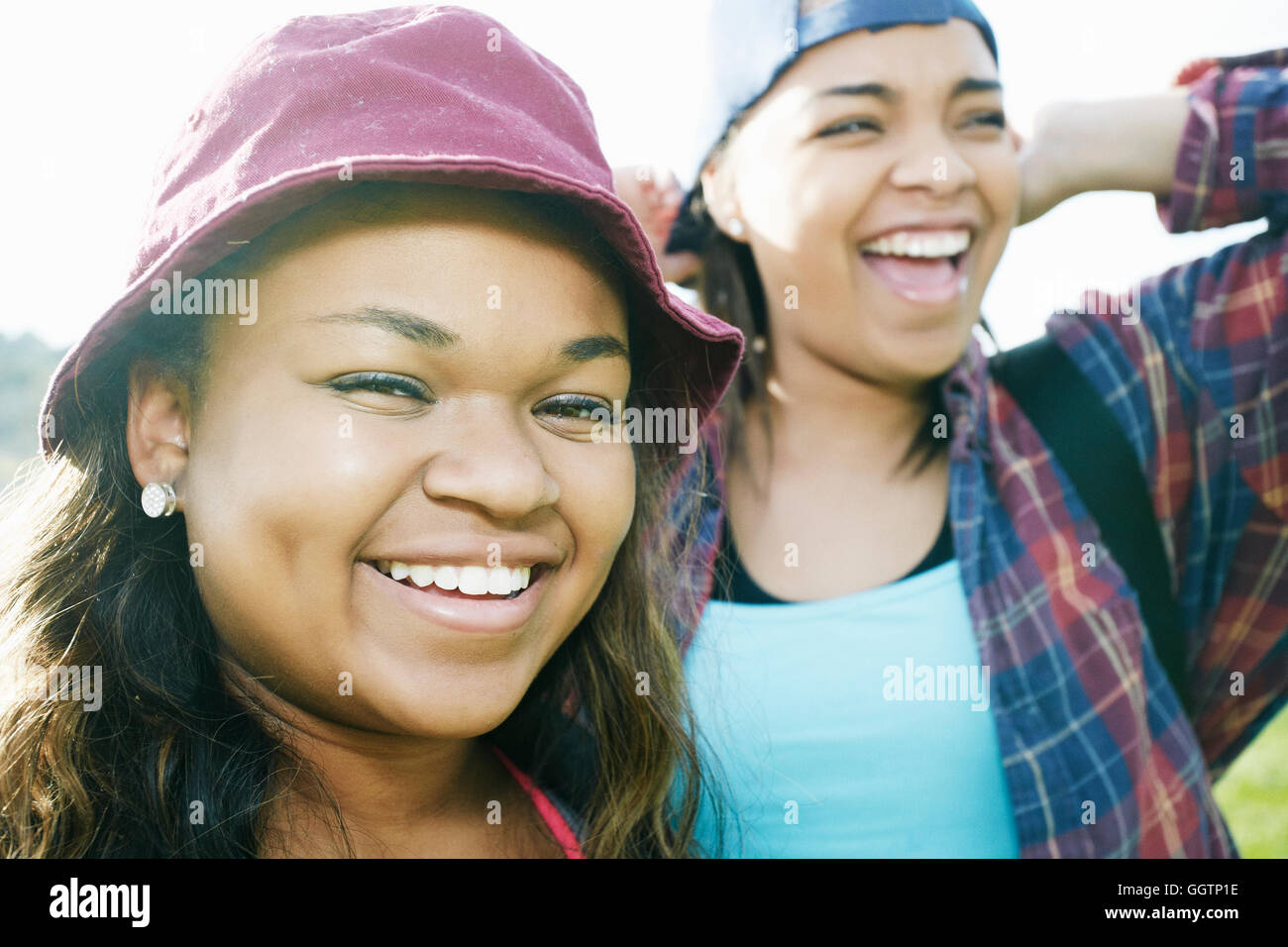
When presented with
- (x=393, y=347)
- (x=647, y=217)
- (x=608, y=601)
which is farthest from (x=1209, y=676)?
(x=393, y=347)

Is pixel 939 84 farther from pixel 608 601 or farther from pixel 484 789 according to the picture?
pixel 484 789

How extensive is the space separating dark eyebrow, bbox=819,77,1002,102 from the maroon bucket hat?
0.81m

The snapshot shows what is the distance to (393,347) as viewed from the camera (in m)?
1.39

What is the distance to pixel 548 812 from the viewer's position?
6.32 ft

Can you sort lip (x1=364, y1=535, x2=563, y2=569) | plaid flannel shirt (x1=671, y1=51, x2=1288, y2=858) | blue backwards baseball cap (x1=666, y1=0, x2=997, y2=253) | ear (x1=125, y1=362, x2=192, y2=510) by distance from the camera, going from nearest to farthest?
lip (x1=364, y1=535, x2=563, y2=569) → ear (x1=125, y1=362, x2=192, y2=510) → plaid flannel shirt (x1=671, y1=51, x2=1288, y2=858) → blue backwards baseball cap (x1=666, y1=0, x2=997, y2=253)

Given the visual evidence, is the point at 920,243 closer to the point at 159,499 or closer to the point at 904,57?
the point at 904,57

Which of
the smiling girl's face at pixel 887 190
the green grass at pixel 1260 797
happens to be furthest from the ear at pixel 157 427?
the green grass at pixel 1260 797

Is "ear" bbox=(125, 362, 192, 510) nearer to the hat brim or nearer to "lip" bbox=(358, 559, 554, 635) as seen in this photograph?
the hat brim

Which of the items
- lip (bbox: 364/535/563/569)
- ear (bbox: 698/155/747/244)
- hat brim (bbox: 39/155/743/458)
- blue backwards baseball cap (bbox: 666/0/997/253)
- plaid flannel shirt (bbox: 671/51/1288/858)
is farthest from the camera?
ear (bbox: 698/155/747/244)

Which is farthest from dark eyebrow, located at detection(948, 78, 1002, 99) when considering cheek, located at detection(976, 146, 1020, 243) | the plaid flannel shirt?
the plaid flannel shirt

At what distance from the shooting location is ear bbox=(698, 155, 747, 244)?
257 cm

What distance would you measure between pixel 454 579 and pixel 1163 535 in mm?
1544

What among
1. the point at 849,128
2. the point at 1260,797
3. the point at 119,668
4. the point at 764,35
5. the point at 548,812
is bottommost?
the point at 1260,797

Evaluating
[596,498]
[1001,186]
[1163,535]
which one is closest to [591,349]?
[596,498]
